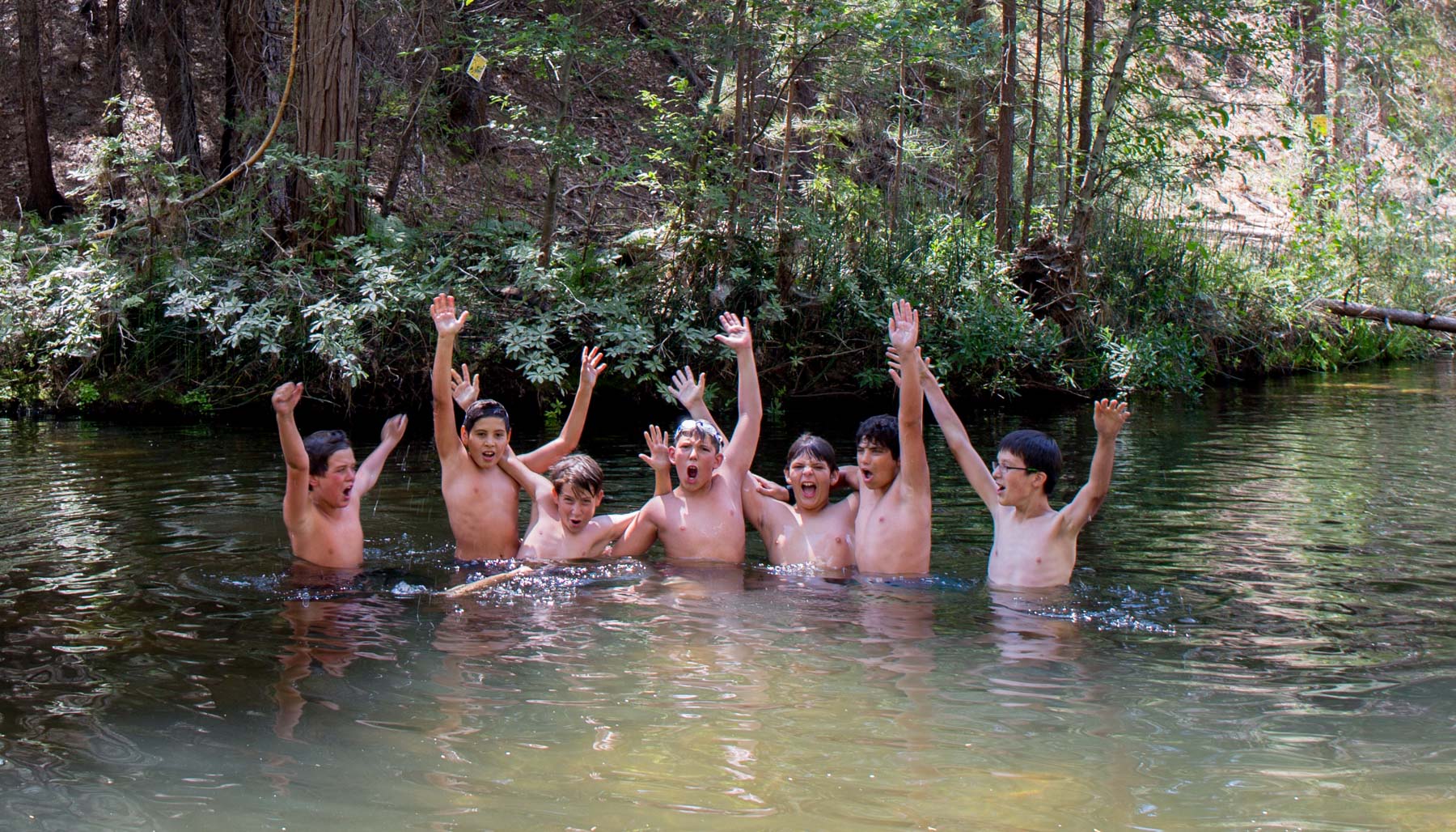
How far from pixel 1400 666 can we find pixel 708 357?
9.41 metres

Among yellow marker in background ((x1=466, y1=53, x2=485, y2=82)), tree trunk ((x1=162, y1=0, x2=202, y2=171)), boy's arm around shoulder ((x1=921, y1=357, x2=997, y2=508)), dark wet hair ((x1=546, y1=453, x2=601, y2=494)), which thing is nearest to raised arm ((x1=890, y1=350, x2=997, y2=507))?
boy's arm around shoulder ((x1=921, y1=357, x2=997, y2=508))

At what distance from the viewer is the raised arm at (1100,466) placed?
17.1ft

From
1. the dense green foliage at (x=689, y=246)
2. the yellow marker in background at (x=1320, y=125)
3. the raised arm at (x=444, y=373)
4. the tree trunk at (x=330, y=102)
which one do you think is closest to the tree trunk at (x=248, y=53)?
the dense green foliage at (x=689, y=246)

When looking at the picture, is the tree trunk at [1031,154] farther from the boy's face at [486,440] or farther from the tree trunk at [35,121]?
the tree trunk at [35,121]

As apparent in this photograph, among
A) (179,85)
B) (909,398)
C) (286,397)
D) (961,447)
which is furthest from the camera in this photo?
(179,85)

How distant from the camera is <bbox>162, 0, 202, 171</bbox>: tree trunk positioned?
50.4ft

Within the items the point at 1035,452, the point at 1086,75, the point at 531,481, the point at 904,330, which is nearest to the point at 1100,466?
the point at 1035,452

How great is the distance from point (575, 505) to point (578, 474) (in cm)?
17

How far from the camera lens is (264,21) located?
14.7 m

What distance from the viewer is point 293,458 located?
5.74m

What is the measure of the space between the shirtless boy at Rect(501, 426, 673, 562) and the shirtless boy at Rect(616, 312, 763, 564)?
4.4 inches

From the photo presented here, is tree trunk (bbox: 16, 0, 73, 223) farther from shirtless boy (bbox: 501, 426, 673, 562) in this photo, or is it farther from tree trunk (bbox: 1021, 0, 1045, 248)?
tree trunk (bbox: 1021, 0, 1045, 248)

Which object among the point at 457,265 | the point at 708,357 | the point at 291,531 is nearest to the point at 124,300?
the point at 457,265

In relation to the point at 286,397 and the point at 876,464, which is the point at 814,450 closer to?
the point at 876,464
